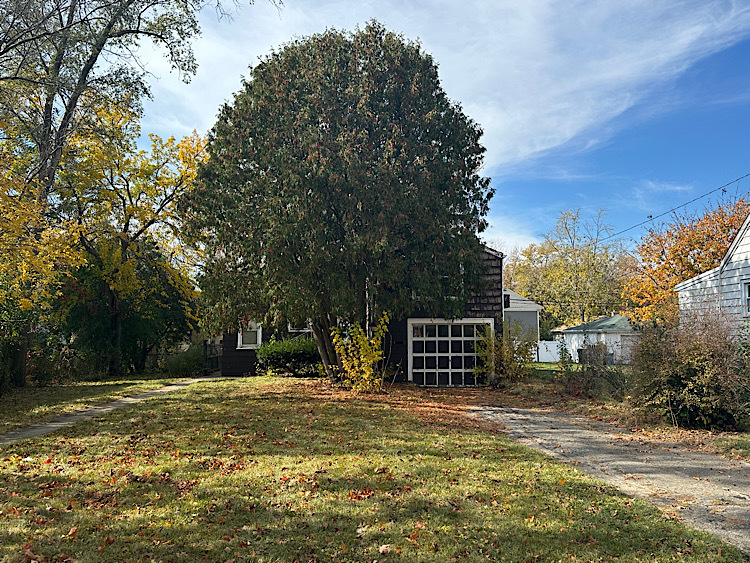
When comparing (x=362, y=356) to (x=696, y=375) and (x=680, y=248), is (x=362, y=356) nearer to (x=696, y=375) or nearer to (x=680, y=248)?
(x=696, y=375)

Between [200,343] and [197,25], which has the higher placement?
[197,25]

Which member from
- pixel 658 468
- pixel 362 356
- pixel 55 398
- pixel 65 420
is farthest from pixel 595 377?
pixel 55 398

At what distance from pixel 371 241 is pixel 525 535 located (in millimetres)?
8056

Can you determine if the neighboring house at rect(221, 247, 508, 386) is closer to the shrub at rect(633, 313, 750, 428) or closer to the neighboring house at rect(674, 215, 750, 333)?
the neighboring house at rect(674, 215, 750, 333)

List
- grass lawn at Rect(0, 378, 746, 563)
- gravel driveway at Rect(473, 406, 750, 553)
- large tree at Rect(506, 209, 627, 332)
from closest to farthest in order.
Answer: grass lawn at Rect(0, 378, 746, 563)
gravel driveway at Rect(473, 406, 750, 553)
large tree at Rect(506, 209, 627, 332)

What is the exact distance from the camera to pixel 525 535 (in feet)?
15.0

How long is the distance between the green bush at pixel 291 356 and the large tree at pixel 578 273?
1018 inches

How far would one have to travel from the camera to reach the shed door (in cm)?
1719

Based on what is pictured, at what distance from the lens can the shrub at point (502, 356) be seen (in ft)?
54.2

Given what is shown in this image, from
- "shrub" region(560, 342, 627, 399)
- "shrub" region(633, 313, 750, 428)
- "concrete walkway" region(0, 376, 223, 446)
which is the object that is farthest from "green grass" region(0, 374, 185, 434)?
"shrub" region(560, 342, 627, 399)

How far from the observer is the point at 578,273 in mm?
41156

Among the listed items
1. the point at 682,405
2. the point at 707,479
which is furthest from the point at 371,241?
the point at 707,479

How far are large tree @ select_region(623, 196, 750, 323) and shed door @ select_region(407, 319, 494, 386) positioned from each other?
9.63 m

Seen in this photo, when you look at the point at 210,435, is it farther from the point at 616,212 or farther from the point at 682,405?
the point at 616,212
